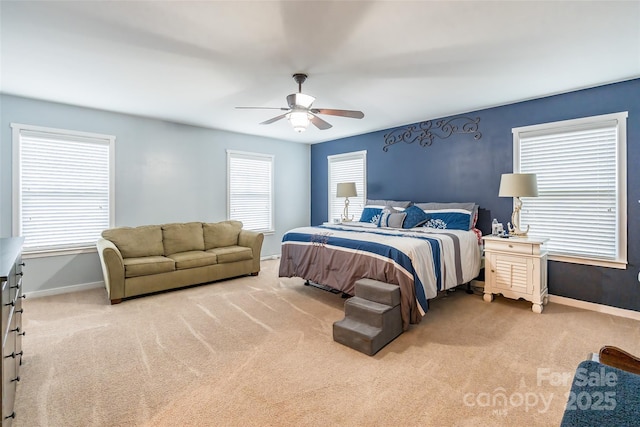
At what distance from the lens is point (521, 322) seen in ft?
10.5

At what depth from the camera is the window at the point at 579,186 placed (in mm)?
3432

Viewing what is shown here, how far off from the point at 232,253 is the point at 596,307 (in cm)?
470

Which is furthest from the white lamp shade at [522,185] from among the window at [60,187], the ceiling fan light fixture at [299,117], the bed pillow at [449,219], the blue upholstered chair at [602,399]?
the window at [60,187]

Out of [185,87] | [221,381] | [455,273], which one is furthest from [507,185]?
[185,87]

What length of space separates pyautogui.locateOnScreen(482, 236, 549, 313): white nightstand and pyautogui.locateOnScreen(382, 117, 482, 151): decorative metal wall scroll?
66.5 inches

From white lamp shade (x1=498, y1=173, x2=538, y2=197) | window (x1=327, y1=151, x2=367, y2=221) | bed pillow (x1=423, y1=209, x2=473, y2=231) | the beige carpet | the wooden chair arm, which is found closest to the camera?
the wooden chair arm

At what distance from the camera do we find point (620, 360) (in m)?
1.22

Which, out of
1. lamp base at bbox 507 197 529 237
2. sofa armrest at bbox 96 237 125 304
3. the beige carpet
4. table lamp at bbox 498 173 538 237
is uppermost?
table lamp at bbox 498 173 538 237

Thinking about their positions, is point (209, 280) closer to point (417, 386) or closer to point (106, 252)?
point (106, 252)

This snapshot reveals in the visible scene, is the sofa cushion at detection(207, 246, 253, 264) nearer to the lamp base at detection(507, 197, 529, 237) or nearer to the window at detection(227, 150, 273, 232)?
the window at detection(227, 150, 273, 232)

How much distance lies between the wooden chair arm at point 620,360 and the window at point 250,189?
549 cm

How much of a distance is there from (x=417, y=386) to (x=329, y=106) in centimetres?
348

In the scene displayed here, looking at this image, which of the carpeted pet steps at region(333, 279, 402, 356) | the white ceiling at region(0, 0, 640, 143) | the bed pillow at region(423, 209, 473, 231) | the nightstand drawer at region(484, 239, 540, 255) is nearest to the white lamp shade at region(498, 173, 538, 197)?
the nightstand drawer at region(484, 239, 540, 255)

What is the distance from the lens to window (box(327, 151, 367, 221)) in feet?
20.1
